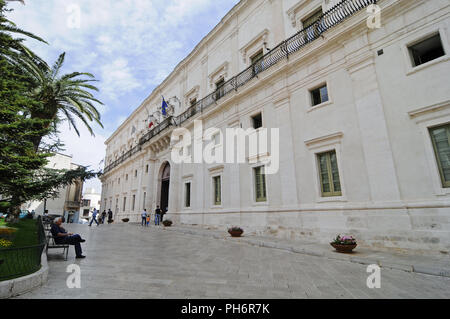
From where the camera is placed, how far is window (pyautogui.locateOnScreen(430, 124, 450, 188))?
625 cm

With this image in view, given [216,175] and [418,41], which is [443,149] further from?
[216,175]

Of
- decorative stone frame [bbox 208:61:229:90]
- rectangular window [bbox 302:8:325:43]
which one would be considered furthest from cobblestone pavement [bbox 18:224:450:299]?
decorative stone frame [bbox 208:61:229:90]

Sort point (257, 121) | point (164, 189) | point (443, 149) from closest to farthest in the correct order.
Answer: point (443, 149) < point (257, 121) < point (164, 189)

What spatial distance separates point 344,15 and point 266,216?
8.91 metres

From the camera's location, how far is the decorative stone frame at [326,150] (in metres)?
8.29

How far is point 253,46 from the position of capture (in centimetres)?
1364

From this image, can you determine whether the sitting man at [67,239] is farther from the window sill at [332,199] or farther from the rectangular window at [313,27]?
the rectangular window at [313,27]

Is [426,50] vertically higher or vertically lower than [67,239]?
higher

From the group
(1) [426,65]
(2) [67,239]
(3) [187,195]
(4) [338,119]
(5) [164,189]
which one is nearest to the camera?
(2) [67,239]

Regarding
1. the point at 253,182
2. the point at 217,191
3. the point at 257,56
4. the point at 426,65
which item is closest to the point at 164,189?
the point at 217,191

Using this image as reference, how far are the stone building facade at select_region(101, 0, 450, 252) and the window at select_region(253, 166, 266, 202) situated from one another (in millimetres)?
68

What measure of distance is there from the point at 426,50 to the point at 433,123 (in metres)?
2.61
